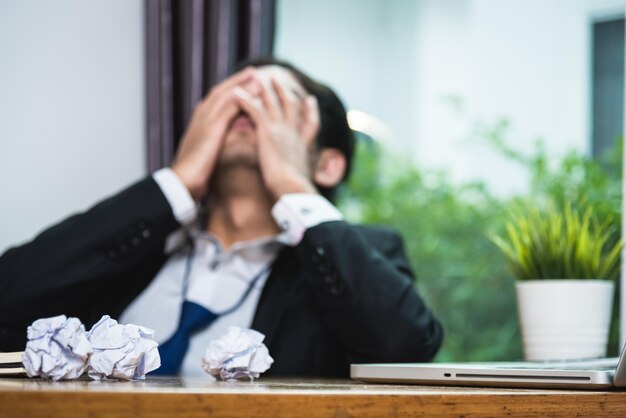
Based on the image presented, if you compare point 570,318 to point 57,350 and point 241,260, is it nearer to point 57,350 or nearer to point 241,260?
point 241,260

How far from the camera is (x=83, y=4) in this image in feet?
6.86

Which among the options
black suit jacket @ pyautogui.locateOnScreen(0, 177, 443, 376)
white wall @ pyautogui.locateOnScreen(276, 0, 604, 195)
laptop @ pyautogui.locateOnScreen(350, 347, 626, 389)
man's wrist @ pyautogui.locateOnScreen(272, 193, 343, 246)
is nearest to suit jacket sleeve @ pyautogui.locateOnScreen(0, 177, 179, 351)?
black suit jacket @ pyautogui.locateOnScreen(0, 177, 443, 376)

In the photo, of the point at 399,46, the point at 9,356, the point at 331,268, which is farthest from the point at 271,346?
the point at 399,46

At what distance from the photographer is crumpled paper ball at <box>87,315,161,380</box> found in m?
0.83

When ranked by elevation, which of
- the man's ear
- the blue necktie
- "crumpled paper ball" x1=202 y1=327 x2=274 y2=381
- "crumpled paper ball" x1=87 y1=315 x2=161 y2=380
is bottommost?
the blue necktie

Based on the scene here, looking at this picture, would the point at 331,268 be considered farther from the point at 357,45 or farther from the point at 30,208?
the point at 357,45

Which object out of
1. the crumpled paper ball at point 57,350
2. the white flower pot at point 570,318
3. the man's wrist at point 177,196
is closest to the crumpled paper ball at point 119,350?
the crumpled paper ball at point 57,350

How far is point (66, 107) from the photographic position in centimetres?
204

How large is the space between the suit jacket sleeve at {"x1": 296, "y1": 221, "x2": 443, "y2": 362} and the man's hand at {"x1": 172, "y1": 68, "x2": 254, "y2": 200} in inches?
12.0

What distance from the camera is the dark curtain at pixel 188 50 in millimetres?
2117

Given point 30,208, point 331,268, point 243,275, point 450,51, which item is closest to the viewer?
point 331,268

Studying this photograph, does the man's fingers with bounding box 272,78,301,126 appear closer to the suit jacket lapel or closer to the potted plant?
the suit jacket lapel

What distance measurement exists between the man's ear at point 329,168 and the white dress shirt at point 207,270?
24 centimetres

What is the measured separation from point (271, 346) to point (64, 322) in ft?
2.53
